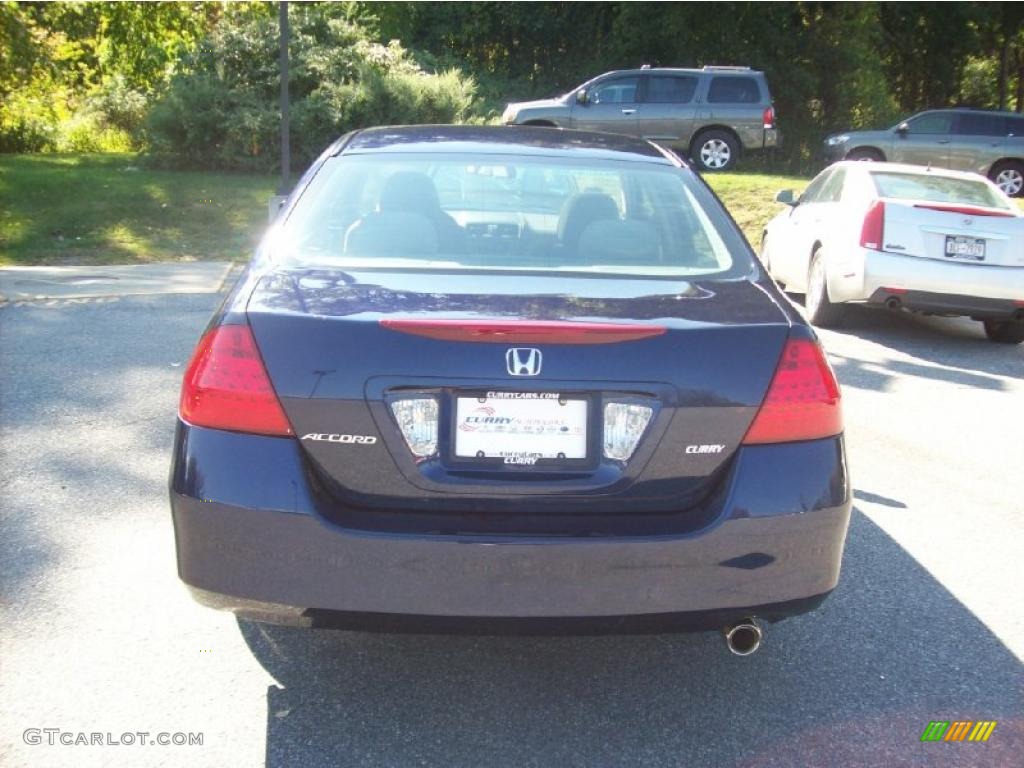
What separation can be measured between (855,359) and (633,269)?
5496 millimetres

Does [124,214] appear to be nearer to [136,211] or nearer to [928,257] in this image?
[136,211]

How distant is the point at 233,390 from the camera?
2.92m

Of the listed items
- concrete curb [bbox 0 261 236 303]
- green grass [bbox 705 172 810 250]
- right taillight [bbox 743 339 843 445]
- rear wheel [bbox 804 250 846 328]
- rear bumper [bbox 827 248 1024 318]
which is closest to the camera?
right taillight [bbox 743 339 843 445]

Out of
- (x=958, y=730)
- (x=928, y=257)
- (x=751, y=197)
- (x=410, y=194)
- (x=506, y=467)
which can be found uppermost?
(x=410, y=194)

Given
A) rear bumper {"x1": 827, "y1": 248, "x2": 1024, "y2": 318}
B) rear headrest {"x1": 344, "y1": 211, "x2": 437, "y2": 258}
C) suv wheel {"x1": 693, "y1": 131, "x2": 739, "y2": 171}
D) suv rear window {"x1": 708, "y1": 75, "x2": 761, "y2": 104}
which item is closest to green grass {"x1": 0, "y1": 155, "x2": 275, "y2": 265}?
rear bumper {"x1": 827, "y1": 248, "x2": 1024, "y2": 318}

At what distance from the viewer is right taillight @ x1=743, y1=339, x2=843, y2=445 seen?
2.96 m

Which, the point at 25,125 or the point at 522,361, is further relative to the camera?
the point at 25,125

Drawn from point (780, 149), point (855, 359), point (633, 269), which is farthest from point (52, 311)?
point (780, 149)

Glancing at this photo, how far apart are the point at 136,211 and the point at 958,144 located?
50.1ft

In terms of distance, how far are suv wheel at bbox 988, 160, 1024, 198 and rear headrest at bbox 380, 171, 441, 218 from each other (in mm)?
20639

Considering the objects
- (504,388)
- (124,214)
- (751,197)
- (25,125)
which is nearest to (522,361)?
(504,388)

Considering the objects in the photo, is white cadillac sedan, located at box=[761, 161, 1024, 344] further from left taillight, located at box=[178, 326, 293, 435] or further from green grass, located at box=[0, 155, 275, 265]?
left taillight, located at box=[178, 326, 293, 435]

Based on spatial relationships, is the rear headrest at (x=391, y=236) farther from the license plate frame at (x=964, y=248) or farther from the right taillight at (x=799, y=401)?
the license plate frame at (x=964, y=248)

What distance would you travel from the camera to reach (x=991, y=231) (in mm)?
9117
